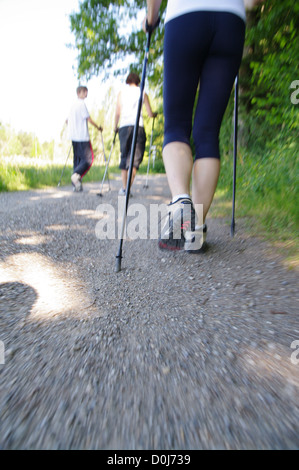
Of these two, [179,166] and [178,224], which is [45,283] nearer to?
[178,224]

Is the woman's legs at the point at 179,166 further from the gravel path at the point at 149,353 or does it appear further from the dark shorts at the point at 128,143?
the dark shorts at the point at 128,143

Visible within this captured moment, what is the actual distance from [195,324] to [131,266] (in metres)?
0.74

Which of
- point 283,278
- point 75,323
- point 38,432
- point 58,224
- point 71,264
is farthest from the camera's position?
point 58,224

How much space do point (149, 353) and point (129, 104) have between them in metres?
4.54

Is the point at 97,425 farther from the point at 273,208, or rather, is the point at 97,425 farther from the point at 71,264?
the point at 273,208

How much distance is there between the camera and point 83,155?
6.23 meters

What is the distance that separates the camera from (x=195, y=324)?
3.71 ft

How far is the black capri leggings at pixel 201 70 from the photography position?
1.69 m

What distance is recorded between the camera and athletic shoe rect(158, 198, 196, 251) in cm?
174

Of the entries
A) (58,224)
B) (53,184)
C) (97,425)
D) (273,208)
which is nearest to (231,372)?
(97,425)

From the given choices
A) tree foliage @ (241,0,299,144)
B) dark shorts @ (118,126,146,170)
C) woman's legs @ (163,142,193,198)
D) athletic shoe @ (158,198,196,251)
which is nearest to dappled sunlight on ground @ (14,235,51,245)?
athletic shoe @ (158,198,196,251)

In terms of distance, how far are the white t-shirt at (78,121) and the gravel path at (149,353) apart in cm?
485

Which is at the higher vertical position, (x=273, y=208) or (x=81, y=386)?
(x=273, y=208)

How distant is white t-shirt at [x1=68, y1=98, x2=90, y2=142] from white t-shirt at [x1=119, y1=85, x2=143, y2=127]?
1534mm
